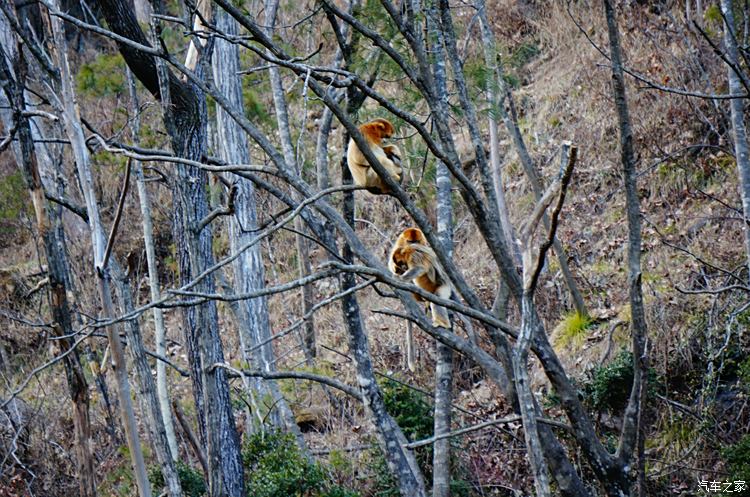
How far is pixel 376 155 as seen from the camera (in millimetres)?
6328

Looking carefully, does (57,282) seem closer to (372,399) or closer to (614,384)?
(372,399)

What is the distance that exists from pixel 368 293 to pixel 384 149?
677 cm

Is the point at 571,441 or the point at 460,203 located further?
the point at 460,203

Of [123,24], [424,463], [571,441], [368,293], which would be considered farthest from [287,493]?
[368,293]

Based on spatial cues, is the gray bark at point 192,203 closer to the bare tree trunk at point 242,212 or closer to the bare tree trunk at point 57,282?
the bare tree trunk at point 57,282

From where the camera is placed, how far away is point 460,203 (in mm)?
14086

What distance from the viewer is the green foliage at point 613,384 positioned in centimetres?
830

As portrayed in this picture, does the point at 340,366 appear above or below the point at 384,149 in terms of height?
below

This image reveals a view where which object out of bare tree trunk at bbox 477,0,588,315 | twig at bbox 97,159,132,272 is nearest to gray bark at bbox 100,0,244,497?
twig at bbox 97,159,132,272

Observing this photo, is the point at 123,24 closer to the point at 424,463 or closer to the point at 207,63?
the point at 207,63

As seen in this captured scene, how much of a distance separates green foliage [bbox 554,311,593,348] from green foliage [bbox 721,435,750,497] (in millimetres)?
3064

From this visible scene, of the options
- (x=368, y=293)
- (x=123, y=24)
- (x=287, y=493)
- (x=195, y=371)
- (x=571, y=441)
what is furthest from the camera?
(x=368, y=293)

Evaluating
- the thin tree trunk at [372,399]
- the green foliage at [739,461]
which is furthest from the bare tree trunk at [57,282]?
the green foliage at [739,461]

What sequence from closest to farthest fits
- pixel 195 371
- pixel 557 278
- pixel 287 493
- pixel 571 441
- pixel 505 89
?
pixel 195 371, pixel 287 493, pixel 571 441, pixel 505 89, pixel 557 278
